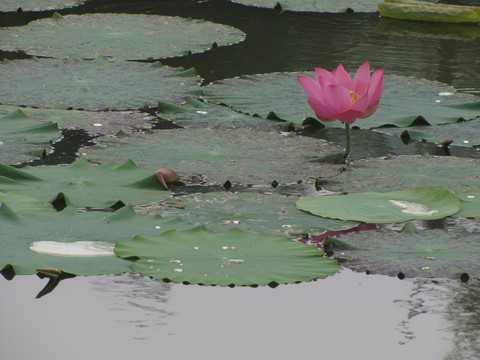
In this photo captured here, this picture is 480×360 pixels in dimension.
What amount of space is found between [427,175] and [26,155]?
1.33 meters

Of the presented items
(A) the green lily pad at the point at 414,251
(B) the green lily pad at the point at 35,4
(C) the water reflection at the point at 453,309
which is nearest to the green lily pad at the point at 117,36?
(B) the green lily pad at the point at 35,4

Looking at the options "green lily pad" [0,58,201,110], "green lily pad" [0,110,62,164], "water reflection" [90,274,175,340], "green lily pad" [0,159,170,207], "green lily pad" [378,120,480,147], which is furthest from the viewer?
"green lily pad" [0,58,201,110]

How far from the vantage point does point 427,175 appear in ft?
9.23

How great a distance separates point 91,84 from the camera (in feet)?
12.3

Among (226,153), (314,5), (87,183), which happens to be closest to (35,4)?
(314,5)

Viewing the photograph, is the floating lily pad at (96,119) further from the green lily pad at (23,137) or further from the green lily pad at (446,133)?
the green lily pad at (446,133)

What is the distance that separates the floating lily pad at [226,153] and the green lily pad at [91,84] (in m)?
0.46

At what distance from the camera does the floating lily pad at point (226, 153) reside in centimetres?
283

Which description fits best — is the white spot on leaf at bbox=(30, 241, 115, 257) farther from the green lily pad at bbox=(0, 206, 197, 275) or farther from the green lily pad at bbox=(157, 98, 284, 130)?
the green lily pad at bbox=(157, 98, 284, 130)

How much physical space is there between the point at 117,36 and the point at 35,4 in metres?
1.13

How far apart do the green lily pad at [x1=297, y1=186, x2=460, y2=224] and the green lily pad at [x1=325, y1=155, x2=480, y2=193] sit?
96 millimetres

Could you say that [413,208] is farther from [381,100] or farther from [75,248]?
[381,100]

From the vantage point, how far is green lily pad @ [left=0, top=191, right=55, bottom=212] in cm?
246

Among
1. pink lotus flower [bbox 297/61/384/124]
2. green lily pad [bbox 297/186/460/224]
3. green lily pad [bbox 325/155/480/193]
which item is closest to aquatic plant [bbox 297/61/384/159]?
pink lotus flower [bbox 297/61/384/124]
